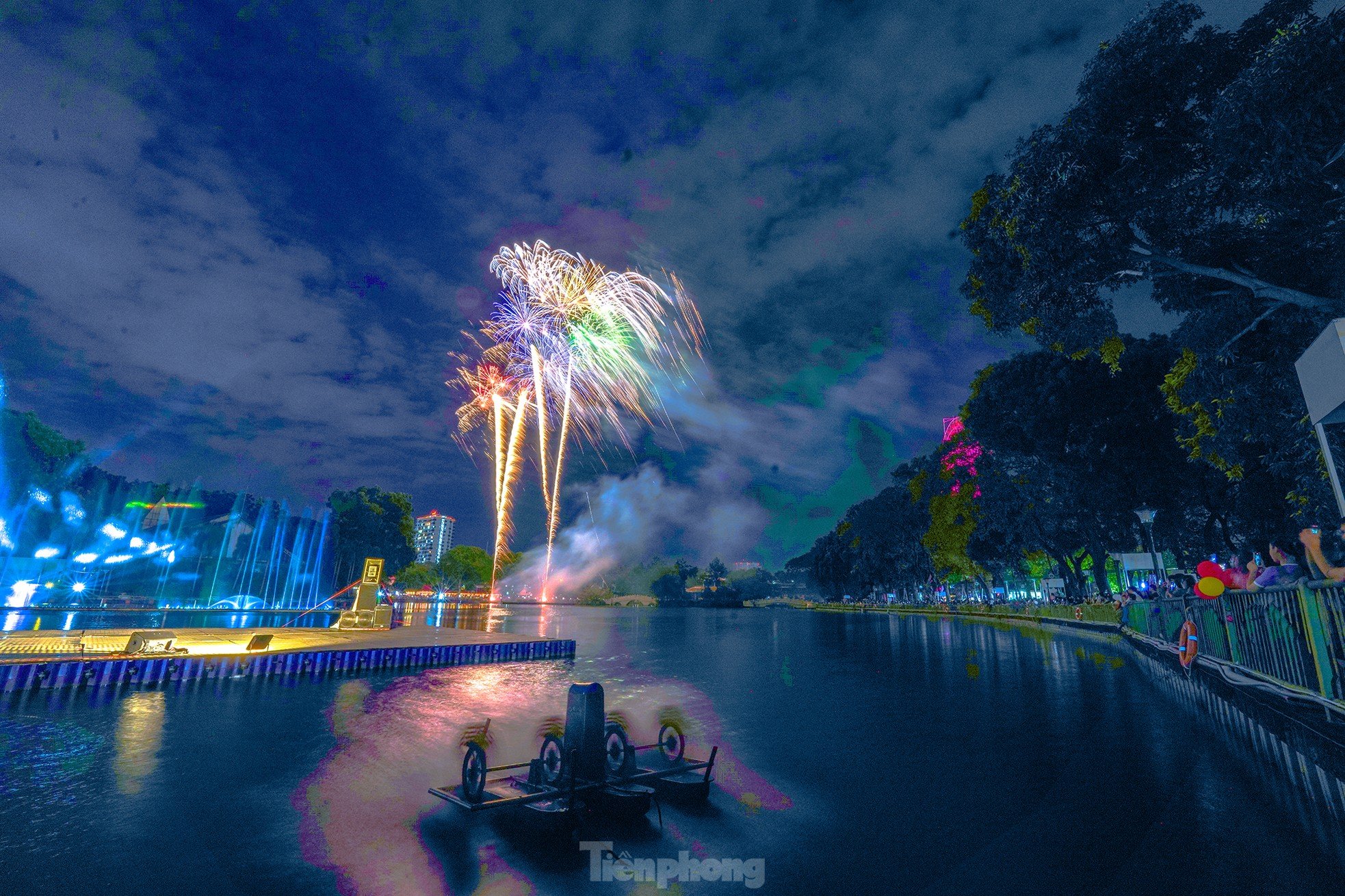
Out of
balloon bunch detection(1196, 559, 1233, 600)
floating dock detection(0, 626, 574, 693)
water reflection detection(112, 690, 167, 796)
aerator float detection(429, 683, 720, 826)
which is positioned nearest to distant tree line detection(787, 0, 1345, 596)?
balloon bunch detection(1196, 559, 1233, 600)

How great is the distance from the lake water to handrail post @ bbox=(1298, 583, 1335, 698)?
1.61 m

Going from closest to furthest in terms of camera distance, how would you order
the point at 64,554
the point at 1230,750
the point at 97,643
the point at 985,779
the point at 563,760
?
the point at 563,760, the point at 985,779, the point at 1230,750, the point at 97,643, the point at 64,554

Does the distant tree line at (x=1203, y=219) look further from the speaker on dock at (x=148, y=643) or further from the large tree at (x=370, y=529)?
the large tree at (x=370, y=529)

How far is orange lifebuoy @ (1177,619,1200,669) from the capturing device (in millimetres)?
14414

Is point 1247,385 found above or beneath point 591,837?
above

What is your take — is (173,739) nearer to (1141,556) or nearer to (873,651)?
(873,651)

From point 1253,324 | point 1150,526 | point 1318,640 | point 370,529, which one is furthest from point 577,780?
point 370,529

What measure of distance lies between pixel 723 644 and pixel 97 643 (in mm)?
29811

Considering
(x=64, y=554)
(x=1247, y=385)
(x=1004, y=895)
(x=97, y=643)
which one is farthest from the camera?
(x=64, y=554)

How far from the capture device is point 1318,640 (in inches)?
278

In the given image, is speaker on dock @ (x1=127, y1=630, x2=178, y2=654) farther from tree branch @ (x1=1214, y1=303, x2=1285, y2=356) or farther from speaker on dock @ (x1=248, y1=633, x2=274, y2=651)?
tree branch @ (x1=1214, y1=303, x2=1285, y2=356)

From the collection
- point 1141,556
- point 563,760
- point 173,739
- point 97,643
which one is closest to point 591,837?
point 563,760

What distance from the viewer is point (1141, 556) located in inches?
1361

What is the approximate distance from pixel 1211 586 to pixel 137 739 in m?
20.0
